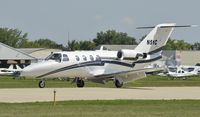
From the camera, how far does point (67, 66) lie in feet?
159

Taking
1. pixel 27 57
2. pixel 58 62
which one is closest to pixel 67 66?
pixel 58 62

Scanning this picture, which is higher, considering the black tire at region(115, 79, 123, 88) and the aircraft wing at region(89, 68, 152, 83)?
the aircraft wing at region(89, 68, 152, 83)

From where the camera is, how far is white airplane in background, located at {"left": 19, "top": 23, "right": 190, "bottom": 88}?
4800 centimetres

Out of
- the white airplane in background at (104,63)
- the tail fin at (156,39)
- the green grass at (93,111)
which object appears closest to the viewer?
the green grass at (93,111)

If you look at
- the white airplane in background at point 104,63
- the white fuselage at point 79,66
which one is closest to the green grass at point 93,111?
the white fuselage at point 79,66

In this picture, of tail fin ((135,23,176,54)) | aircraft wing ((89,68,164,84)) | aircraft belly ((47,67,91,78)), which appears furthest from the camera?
tail fin ((135,23,176,54))

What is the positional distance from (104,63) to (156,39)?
5120mm

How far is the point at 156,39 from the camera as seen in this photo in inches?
2061

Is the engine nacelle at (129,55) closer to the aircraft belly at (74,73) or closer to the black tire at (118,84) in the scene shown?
the black tire at (118,84)

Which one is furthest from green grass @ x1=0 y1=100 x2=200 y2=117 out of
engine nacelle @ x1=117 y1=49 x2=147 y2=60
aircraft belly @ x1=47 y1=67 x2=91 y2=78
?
engine nacelle @ x1=117 y1=49 x2=147 y2=60

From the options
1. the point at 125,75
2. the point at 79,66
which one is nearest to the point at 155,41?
the point at 125,75

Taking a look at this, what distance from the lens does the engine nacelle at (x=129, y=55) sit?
1981 inches

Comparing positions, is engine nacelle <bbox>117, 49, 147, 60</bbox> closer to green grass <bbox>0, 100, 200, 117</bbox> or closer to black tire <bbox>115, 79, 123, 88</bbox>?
black tire <bbox>115, 79, 123, 88</bbox>

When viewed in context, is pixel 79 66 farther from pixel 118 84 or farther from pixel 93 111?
pixel 93 111
